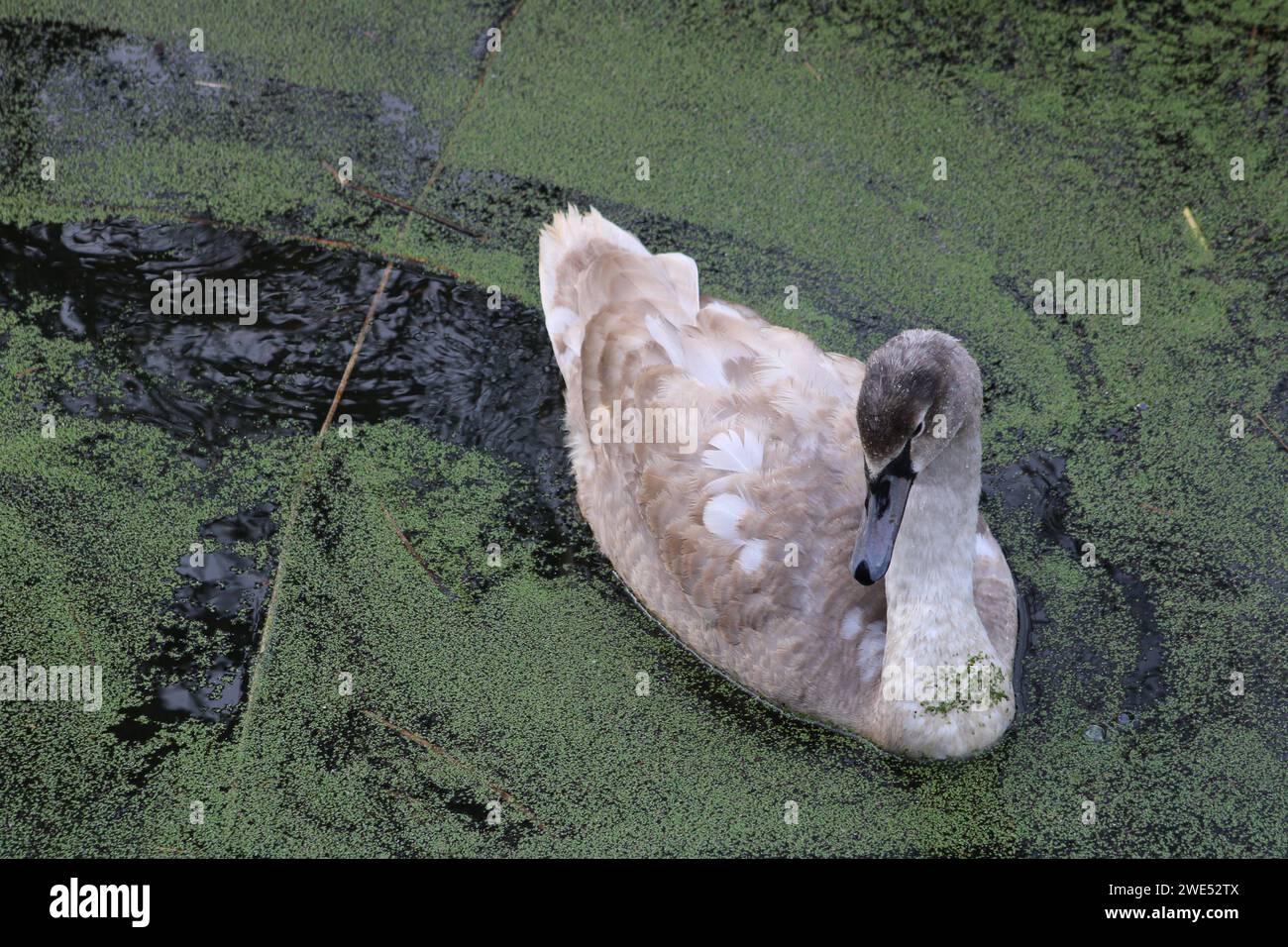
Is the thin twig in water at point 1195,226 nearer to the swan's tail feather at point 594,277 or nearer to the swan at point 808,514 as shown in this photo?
the swan at point 808,514

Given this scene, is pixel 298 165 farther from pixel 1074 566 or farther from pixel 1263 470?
pixel 1263 470

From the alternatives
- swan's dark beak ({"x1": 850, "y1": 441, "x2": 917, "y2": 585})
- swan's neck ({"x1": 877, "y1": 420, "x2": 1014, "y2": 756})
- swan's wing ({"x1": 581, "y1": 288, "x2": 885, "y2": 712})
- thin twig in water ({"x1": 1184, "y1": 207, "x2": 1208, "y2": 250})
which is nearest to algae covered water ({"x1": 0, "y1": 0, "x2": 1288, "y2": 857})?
thin twig in water ({"x1": 1184, "y1": 207, "x2": 1208, "y2": 250})

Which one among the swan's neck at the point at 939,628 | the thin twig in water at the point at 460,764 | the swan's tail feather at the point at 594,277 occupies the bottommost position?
the thin twig in water at the point at 460,764

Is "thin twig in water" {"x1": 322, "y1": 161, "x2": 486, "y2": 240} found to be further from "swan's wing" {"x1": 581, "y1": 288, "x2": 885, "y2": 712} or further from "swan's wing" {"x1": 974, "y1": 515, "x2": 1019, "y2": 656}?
"swan's wing" {"x1": 974, "y1": 515, "x2": 1019, "y2": 656}

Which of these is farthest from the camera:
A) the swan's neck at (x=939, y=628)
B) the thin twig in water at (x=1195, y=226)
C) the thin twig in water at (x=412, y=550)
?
the thin twig in water at (x=1195, y=226)

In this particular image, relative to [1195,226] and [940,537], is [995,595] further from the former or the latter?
[1195,226]

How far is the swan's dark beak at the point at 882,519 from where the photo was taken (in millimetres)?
3535

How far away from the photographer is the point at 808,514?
3.89 m

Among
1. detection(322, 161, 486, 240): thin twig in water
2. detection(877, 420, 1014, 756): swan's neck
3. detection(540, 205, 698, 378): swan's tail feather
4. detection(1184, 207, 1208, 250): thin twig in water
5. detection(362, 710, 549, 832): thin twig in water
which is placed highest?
detection(322, 161, 486, 240): thin twig in water

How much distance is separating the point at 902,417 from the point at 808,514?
0.55 metres

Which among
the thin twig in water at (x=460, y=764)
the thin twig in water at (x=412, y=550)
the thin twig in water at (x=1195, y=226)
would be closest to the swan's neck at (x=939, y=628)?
the thin twig in water at (x=460, y=764)

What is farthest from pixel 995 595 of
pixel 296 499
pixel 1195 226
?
pixel 296 499

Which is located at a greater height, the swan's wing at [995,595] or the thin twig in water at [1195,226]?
the thin twig in water at [1195,226]

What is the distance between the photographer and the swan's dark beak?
3.54 m
